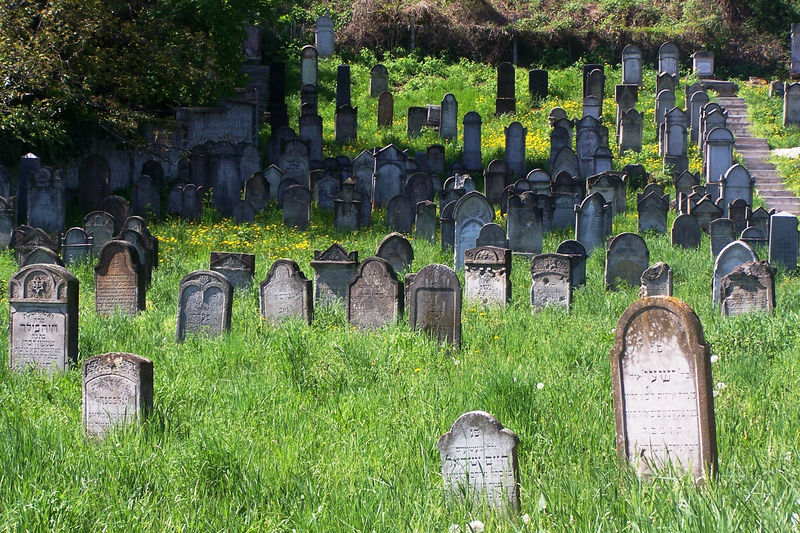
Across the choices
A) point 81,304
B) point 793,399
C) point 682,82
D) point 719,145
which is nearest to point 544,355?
point 793,399

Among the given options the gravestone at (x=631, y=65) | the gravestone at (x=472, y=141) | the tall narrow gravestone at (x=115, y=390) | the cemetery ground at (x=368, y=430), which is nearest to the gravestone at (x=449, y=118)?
the gravestone at (x=472, y=141)

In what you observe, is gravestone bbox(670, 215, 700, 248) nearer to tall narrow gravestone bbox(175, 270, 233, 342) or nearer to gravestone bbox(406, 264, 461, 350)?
gravestone bbox(406, 264, 461, 350)

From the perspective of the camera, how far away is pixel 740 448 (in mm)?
5566

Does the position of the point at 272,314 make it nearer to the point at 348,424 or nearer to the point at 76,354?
the point at 76,354

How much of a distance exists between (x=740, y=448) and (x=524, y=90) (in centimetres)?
2611

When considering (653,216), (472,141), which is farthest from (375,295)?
(472,141)

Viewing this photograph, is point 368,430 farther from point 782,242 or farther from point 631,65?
point 631,65

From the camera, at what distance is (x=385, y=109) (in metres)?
27.8

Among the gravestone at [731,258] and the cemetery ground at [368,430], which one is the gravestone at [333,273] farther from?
the gravestone at [731,258]

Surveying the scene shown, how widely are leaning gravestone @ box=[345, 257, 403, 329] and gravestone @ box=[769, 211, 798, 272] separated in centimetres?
667

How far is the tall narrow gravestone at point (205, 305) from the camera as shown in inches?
375

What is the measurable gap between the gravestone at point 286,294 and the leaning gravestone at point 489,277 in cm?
212

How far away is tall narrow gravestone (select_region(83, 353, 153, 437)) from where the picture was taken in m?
6.39

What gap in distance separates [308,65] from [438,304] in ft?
76.1
